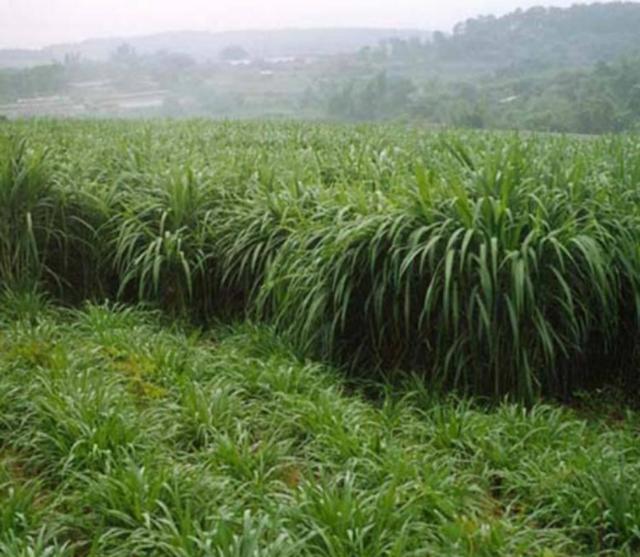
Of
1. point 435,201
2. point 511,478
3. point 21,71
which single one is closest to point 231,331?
point 435,201

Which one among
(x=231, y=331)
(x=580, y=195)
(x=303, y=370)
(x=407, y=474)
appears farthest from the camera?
(x=231, y=331)

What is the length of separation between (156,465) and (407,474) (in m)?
0.65

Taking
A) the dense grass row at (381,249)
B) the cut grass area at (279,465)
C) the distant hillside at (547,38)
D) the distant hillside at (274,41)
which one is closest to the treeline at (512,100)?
the distant hillside at (547,38)

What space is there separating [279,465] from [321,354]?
2.86 ft

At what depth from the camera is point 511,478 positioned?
1867mm

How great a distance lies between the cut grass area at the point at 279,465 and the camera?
1.54m

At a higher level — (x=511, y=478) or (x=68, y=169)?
(x=68, y=169)

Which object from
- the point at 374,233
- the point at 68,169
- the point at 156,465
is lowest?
the point at 156,465

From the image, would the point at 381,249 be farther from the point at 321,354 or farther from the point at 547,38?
the point at 547,38

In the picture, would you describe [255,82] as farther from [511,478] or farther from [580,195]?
[511,478]

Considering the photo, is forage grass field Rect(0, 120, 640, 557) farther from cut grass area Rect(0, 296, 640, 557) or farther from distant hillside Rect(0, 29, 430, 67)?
distant hillside Rect(0, 29, 430, 67)

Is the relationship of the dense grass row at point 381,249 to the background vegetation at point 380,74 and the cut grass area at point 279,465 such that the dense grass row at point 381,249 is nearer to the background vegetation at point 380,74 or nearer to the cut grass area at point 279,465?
the cut grass area at point 279,465

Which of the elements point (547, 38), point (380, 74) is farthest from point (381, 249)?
point (380, 74)

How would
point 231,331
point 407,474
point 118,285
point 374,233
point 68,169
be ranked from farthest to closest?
point 68,169 < point 118,285 < point 231,331 < point 374,233 < point 407,474
